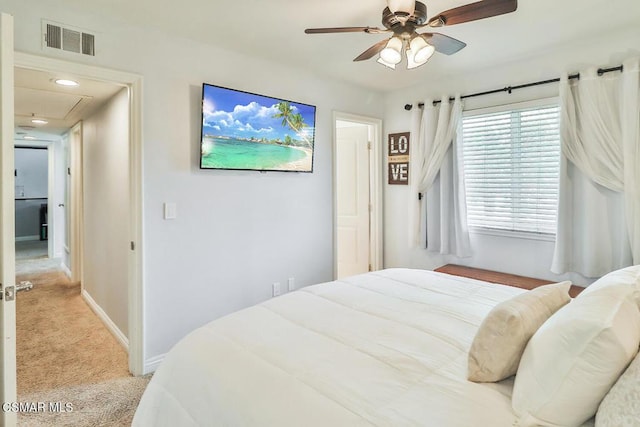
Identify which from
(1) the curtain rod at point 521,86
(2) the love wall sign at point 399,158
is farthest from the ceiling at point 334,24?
(2) the love wall sign at point 399,158

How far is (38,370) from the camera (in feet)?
8.82

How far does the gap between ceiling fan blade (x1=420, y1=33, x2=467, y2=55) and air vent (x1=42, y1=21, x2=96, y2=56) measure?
208cm

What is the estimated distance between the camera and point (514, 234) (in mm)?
3344

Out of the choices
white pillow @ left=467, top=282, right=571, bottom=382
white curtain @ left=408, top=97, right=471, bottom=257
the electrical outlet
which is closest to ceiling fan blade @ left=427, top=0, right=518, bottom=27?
white pillow @ left=467, top=282, right=571, bottom=382

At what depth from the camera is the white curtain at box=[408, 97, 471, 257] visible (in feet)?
11.8

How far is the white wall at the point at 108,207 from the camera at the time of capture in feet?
10.1

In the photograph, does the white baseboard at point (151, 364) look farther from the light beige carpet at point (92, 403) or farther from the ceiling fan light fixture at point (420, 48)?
the ceiling fan light fixture at point (420, 48)

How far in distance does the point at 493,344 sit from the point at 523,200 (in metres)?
2.51

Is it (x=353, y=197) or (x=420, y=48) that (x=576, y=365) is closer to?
(x=420, y=48)

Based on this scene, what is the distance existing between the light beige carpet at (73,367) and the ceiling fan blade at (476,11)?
2.85 meters

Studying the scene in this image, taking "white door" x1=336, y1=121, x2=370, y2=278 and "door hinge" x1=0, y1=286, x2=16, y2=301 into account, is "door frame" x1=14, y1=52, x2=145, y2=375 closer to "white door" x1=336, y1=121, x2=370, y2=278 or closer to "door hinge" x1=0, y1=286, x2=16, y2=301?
"door hinge" x1=0, y1=286, x2=16, y2=301

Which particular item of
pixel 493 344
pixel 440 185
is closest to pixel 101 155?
pixel 440 185

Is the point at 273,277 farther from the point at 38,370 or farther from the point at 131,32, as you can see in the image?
the point at 131,32

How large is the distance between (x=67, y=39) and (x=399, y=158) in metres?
3.19
